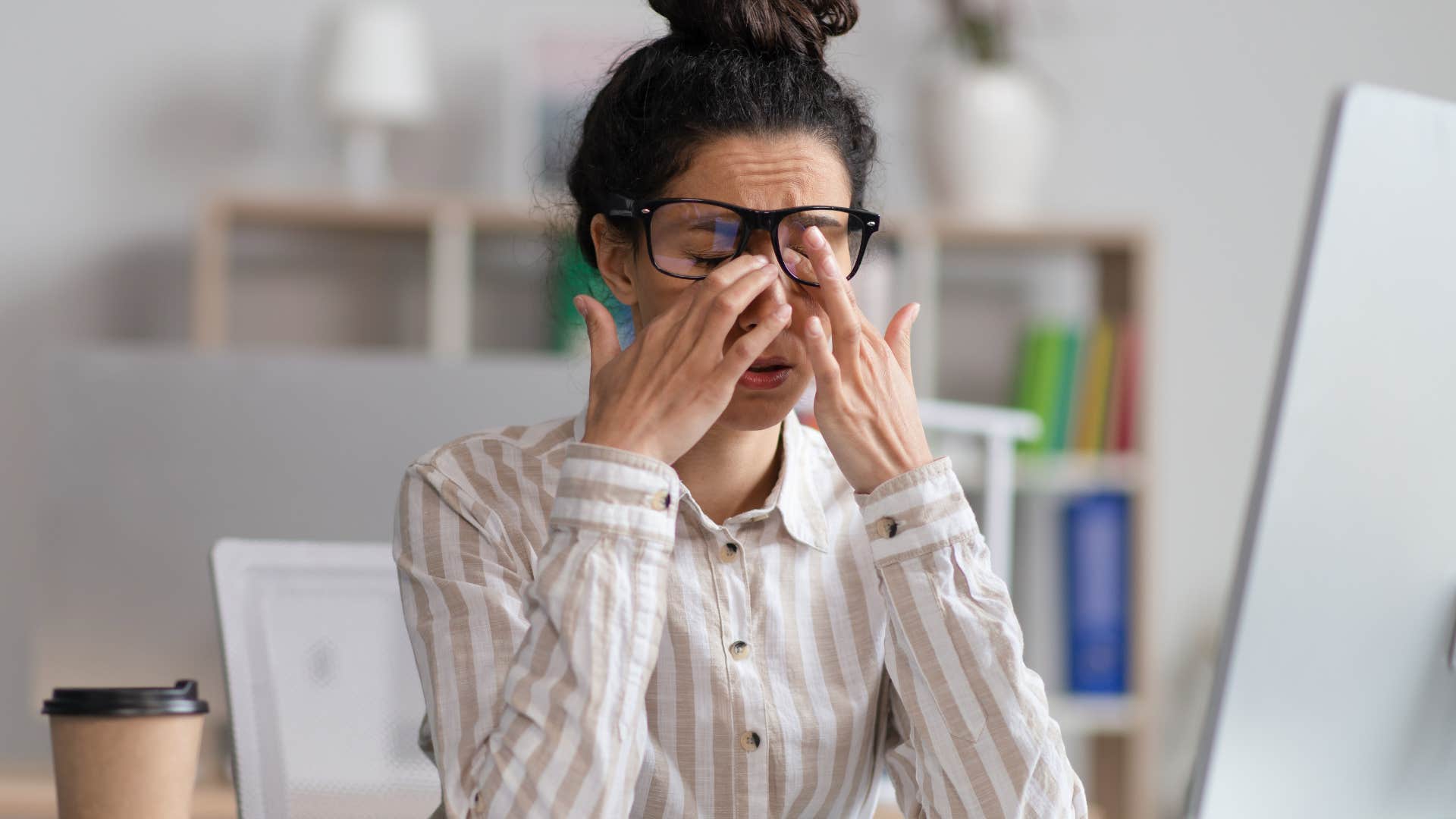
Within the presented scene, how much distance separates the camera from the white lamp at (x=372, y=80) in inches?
97.0

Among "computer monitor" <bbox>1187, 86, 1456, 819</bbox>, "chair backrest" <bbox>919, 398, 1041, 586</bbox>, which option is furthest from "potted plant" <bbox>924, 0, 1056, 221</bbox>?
"computer monitor" <bbox>1187, 86, 1456, 819</bbox>

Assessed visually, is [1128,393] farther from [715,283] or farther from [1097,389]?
[715,283]

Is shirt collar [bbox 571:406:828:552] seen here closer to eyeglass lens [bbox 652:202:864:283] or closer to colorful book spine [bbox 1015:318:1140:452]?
eyeglass lens [bbox 652:202:864:283]

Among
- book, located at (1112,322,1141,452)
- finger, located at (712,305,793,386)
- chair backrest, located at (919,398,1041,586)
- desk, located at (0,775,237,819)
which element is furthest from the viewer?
book, located at (1112,322,1141,452)

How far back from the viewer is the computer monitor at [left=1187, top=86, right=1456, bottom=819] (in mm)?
707

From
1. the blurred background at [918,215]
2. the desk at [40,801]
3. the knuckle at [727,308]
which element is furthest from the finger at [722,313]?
the blurred background at [918,215]

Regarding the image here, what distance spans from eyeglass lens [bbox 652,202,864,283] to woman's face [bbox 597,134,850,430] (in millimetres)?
11

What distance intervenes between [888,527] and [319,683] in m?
0.52

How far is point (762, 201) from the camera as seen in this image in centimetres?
110

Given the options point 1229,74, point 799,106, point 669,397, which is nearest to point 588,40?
point 1229,74

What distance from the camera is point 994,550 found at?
163 cm

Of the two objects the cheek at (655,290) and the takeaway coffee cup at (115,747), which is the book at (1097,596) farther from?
the takeaway coffee cup at (115,747)

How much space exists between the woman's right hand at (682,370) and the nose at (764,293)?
0.05 ft

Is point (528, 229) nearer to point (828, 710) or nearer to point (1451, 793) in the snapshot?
point (828, 710)
